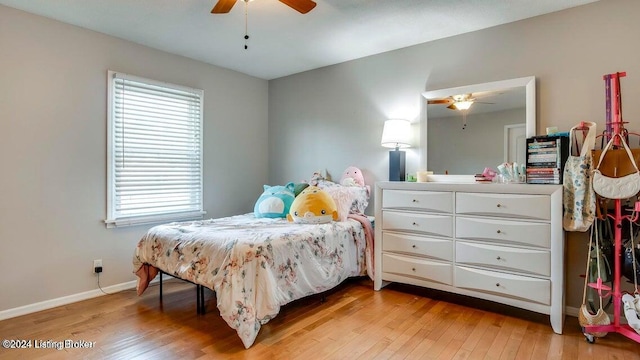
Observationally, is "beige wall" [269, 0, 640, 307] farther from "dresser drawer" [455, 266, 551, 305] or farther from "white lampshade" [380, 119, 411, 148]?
"dresser drawer" [455, 266, 551, 305]

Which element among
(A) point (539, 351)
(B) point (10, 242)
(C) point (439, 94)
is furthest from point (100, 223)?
(A) point (539, 351)

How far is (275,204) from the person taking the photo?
346 centimetres

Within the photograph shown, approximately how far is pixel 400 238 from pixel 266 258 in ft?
4.26

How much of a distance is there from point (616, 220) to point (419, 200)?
50.7 inches

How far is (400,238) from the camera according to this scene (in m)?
3.07

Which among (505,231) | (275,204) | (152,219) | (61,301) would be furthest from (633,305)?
(61,301)

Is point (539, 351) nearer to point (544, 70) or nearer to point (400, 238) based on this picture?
point (400, 238)

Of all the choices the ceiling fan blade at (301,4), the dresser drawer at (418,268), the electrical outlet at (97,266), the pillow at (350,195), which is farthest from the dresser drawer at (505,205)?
the electrical outlet at (97,266)

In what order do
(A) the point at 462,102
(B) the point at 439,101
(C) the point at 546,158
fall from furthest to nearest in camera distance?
(B) the point at 439,101
(A) the point at 462,102
(C) the point at 546,158

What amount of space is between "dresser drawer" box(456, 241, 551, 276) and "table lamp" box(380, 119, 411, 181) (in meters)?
0.92

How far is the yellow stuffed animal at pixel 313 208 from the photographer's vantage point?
3098 mm

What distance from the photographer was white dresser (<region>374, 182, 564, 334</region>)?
2.39 meters

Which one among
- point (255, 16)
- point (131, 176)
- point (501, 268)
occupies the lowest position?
point (501, 268)

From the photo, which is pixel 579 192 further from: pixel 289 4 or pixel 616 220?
pixel 289 4
